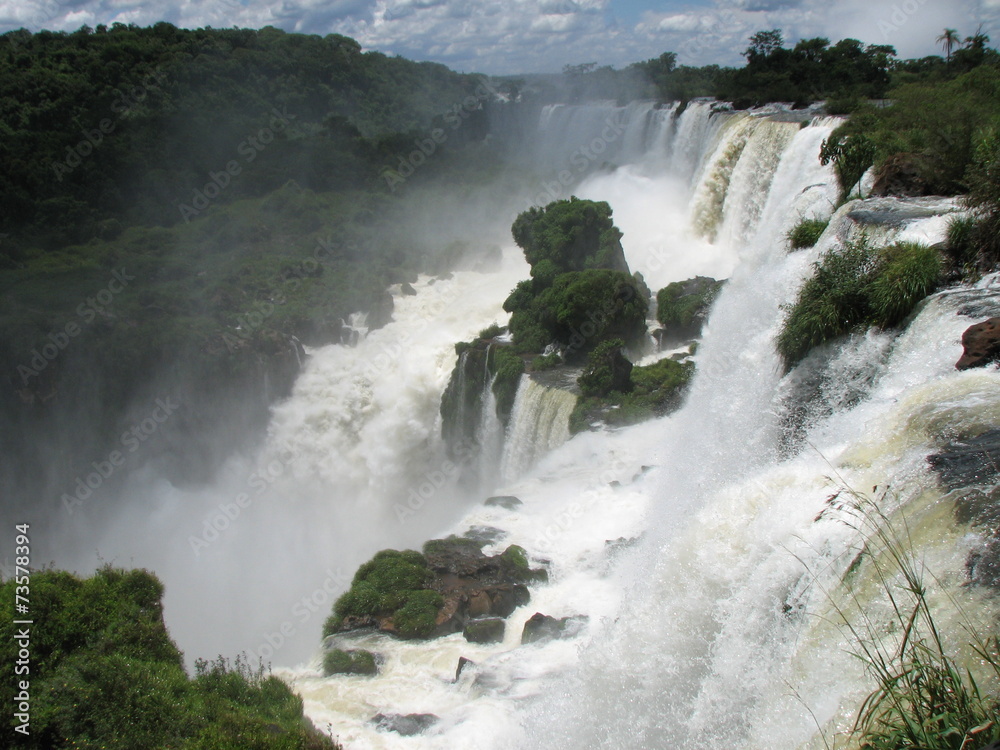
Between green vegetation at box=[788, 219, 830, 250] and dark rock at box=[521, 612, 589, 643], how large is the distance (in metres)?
7.26

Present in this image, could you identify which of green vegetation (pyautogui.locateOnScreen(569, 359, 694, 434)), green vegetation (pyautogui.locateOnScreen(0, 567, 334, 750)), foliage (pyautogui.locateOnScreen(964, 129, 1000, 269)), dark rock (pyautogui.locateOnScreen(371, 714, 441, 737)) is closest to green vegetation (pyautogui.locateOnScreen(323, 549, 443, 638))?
dark rock (pyautogui.locateOnScreen(371, 714, 441, 737))

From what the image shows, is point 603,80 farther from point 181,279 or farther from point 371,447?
point 371,447

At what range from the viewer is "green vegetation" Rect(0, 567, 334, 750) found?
21.2 feet

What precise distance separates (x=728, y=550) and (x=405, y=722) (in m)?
4.11

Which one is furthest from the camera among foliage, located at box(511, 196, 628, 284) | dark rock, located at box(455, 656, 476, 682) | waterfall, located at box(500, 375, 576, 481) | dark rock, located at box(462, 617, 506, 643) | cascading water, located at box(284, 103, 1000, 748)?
foliage, located at box(511, 196, 628, 284)

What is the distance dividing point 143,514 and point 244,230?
15628mm

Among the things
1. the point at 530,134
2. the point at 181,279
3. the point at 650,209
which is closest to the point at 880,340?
the point at 650,209

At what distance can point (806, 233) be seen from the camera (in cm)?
1191

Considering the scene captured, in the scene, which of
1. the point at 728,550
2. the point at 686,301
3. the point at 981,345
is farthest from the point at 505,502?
the point at 981,345

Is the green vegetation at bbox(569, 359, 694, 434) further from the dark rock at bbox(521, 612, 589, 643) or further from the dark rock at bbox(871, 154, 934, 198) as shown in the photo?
the dark rock at bbox(521, 612, 589, 643)

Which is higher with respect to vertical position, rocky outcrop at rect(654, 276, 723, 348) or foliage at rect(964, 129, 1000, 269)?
foliage at rect(964, 129, 1000, 269)

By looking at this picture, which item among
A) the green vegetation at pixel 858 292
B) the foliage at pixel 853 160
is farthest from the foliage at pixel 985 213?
the foliage at pixel 853 160

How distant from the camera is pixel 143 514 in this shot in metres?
22.4

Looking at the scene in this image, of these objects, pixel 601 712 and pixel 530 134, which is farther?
pixel 530 134
